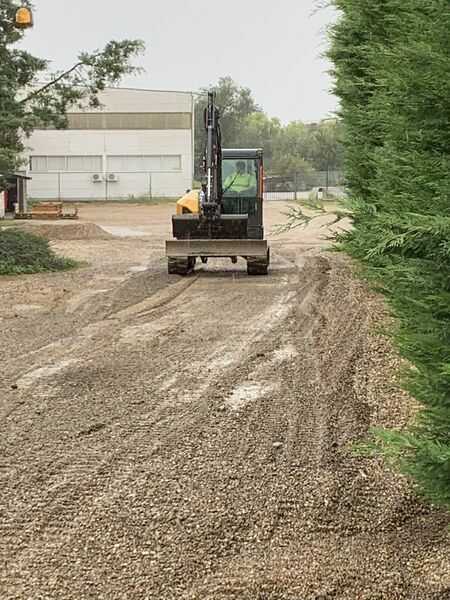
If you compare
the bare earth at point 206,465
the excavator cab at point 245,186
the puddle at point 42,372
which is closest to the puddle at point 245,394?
the bare earth at point 206,465

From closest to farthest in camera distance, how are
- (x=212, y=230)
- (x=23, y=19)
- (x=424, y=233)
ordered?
1. (x=424, y=233)
2. (x=23, y=19)
3. (x=212, y=230)

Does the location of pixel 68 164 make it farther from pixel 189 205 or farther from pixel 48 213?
pixel 189 205

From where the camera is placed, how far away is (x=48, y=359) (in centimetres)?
1016

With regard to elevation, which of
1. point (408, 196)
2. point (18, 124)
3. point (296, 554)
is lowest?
point (296, 554)

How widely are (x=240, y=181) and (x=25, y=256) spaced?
5.51 meters

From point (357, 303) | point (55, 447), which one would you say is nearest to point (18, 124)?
point (357, 303)

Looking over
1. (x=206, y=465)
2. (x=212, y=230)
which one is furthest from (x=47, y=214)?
(x=206, y=465)

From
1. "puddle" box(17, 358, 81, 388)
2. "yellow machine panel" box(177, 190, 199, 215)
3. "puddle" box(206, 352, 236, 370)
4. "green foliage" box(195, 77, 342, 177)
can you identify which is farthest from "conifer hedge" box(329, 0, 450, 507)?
"green foliage" box(195, 77, 342, 177)

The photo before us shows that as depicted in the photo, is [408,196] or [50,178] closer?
[408,196]

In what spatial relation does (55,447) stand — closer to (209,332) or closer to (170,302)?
(209,332)

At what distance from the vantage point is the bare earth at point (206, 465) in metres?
4.69

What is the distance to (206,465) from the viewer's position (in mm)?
6293

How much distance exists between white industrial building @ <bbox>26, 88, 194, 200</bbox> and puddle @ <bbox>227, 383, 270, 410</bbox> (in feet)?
188

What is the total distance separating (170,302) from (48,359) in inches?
196
